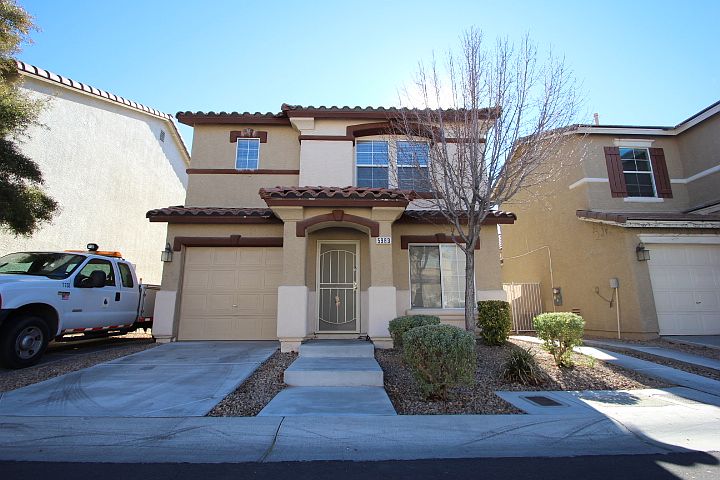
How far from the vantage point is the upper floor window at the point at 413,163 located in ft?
27.4

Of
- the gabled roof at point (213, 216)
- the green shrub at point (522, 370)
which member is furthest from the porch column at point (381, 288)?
the gabled roof at point (213, 216)

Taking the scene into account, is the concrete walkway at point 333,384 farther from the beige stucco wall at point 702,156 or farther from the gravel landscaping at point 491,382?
the beige stucco wall at point 702,156

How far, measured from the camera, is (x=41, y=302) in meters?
6.83

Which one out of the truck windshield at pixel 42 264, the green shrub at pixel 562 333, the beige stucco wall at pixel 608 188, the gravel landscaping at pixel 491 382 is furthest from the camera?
the beige stucco wall at pixel 608 188

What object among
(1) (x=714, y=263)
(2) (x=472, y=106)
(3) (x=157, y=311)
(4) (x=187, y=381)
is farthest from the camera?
(1) (x=714, y=263)

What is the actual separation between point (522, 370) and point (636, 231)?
7546 mm

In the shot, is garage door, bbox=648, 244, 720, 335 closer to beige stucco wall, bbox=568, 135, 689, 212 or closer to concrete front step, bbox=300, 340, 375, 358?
beige stucco wall, bbox=568, 135, 689, 212

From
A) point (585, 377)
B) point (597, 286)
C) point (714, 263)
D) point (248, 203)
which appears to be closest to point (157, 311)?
point (248, 203)

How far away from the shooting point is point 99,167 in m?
14.4

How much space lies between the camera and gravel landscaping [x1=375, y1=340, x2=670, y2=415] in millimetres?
5025

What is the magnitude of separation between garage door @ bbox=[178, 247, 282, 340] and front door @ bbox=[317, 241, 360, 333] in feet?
4.02

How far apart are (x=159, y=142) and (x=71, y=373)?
554 inches

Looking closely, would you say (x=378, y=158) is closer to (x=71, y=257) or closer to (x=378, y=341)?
(x=378, y=341)

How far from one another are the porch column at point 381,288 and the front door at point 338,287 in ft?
3.91
